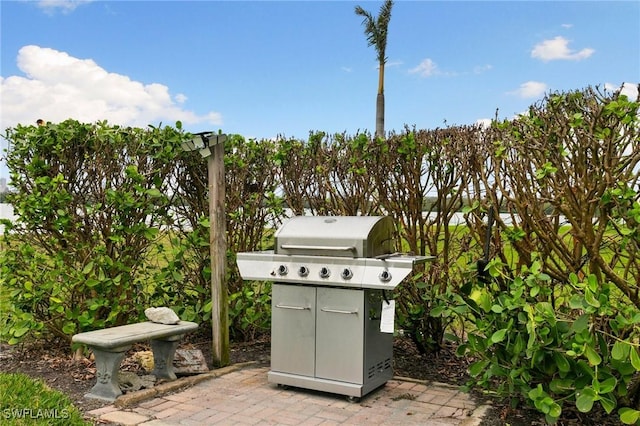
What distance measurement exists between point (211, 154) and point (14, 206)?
1.84 meters

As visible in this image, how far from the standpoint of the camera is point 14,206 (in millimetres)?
4590

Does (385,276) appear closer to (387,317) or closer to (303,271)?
(387,317)

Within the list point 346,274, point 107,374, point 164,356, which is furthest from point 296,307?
point 107,374

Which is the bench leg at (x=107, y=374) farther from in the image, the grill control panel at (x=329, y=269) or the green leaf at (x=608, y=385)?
the green leaf at (x=608, y=385)

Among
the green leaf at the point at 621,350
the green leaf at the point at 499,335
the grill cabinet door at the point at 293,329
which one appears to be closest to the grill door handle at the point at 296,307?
the grill cabinet door at the point at 293,329

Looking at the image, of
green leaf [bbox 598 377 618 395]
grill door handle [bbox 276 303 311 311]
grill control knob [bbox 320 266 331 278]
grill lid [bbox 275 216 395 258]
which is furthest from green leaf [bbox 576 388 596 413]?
grill door handle [bbox 276 303 311 311]

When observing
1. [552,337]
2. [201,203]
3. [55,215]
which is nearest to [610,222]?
[552,337]

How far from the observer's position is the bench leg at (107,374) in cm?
364

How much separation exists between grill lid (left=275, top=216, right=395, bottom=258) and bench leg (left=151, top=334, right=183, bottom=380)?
1145 mm

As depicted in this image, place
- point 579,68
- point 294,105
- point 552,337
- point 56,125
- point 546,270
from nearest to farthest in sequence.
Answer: point 552,337 < point 546,270 < point 579,68 < point 56,125 < point 294,105

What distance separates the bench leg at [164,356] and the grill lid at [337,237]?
45.1 inches

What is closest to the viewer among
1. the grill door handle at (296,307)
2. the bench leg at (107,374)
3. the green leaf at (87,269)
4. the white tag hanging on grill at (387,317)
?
the white tag hanging on grill at (387,317)

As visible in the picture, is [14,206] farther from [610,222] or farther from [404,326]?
[610,222]

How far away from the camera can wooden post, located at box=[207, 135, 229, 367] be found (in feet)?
14.6
